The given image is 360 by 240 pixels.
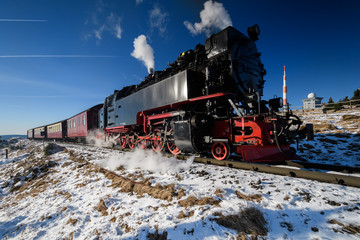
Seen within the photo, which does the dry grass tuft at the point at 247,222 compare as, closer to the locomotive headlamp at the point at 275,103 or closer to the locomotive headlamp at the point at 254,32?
the locomotive headlamp at the point at 275,103

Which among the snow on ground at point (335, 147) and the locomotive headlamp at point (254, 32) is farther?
the locomotive headlamp at point (254, 32)

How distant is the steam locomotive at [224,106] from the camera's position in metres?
3.91

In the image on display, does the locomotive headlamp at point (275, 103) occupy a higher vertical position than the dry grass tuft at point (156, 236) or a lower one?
higher

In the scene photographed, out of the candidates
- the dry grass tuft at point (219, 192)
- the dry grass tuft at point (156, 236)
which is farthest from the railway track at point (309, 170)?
the dry grass tuft at point (156, 236)

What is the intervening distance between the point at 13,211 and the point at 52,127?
82.4ft

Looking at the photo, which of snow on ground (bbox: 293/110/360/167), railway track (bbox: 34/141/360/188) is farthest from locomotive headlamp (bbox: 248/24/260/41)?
railway track (bbox: 34/141/360/188)

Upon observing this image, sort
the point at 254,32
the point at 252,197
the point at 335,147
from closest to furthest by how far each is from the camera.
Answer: the point at 252,197 < the point at 254,32 < the point at 335,147

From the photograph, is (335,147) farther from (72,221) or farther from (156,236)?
(72,221)

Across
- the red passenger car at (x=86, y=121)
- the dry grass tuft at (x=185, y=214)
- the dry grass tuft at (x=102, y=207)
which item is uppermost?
the red passenger car at (x=86, y=121)

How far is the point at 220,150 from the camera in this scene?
4469 mm

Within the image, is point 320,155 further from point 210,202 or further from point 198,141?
point 210,202

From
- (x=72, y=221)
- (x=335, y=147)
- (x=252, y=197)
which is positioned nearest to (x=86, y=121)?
(x=72, y=221)

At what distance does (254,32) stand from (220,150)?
417cm

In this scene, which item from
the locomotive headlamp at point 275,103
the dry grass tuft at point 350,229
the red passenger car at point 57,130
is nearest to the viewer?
the dry grass tuft at point 350,229
